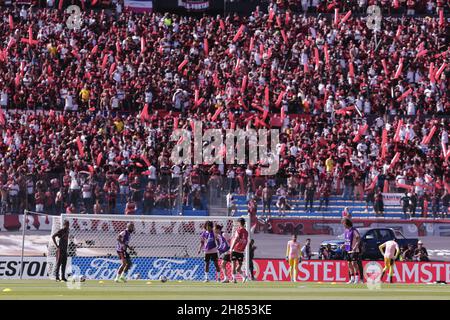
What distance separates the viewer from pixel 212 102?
176 feet

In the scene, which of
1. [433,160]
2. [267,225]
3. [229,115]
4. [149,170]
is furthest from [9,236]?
[433,160]

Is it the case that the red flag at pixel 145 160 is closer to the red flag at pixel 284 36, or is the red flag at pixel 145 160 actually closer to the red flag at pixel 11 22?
the red flag at pixel 11 22

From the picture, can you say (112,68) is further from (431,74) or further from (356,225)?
(356,225)

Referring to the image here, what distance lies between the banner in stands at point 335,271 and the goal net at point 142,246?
3.78 ft

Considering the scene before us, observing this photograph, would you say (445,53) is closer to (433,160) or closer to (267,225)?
(433,160)

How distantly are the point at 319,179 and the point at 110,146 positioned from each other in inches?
360

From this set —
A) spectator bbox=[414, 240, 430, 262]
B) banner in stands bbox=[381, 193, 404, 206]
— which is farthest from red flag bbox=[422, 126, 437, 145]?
spectator bbox=[414, 240, 430, 262]

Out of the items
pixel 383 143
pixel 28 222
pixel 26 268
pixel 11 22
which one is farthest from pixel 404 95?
pixel 26 268

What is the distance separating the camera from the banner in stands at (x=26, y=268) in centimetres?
3541

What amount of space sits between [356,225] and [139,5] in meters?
21.7

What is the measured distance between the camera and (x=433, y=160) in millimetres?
49594

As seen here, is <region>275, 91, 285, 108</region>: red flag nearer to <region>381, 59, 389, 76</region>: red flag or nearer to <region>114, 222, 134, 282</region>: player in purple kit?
<region>381, 59, 389, 76</region>: red flag

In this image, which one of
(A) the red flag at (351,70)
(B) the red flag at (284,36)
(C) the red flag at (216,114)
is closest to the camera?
Answer: (C) the red flag at (216,114)

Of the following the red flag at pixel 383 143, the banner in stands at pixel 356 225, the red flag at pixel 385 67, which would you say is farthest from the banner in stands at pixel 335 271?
the red flag at pixel 385 67
